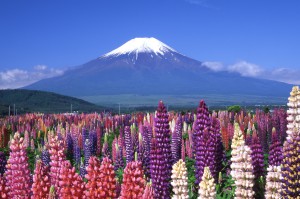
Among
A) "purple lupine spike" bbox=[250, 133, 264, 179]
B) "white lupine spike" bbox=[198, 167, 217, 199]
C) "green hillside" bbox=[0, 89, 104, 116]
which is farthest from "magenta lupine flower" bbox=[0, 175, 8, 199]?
"green hillside" bbox=[0, 89, 104, 116]

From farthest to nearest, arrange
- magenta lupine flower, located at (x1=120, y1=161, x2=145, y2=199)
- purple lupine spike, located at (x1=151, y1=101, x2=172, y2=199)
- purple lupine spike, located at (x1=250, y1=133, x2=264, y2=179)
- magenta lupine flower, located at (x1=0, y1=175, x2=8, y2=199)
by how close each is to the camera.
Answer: purple lupine spike, located at (x1=250, y1=133, x2=264, y2=179)
purple lupine spike, located at (x1=151, y1=101, x2=172, y2=199)
magenta lupine flower, located at (x1=0, y1=175, x2=8, y2=199)
magenta lupine flower, located at (x1=120, y1=161, x2=145, y2=199)

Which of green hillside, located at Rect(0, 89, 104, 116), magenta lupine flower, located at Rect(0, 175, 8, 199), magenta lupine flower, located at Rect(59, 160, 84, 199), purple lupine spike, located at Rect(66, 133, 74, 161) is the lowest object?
purple lupine spike, located at Rect(66, 133, 74, 161)

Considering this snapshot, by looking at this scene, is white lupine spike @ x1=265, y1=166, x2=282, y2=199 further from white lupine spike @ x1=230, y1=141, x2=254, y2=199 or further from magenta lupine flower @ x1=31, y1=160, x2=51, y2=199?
magenta lupine flower @ x1=31, y1=160, x2=51, y2=199

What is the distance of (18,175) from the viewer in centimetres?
627

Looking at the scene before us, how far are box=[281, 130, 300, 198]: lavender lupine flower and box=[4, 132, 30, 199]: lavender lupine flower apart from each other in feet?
9.52

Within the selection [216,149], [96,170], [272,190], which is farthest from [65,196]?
[216,149]

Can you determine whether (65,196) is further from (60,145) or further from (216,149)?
(216,149)

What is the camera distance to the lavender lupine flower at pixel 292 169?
16.9ft

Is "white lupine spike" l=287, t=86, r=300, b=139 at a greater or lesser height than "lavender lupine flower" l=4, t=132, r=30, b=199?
greater

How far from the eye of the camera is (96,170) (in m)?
5.11

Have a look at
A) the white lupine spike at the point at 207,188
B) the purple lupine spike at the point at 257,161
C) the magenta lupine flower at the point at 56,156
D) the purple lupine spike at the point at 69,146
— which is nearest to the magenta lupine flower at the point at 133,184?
the white lupine spike at the point at 207,188

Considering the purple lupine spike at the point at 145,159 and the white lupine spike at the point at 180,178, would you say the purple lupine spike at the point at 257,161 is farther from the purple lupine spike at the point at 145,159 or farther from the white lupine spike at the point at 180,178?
the white lupine spike at the point at 180,178

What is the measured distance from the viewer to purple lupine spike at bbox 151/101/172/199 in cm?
704

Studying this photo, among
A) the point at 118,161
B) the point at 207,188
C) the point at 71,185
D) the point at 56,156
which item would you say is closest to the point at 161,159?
the point at 56,156
